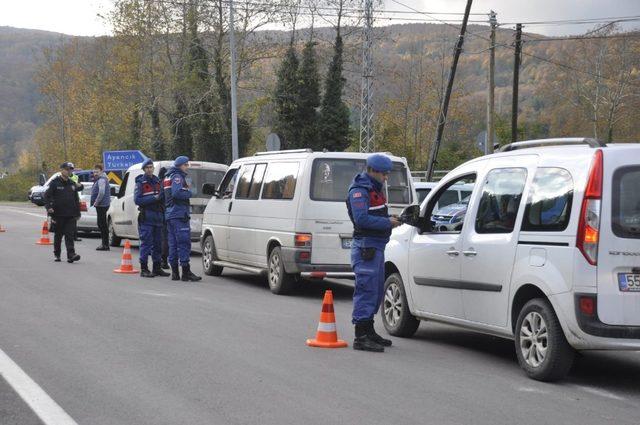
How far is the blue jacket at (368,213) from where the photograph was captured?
8.91 metres

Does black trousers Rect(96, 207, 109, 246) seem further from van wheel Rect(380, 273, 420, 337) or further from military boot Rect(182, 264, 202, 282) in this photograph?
van wheel Rect(380, 273, 420, 337)

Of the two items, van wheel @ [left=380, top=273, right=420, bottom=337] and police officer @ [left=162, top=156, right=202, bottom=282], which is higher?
police officer @ [left=162, top=156, right=202, bottom=282]

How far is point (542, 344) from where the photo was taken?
756 cm

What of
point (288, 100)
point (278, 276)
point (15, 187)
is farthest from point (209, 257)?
point (15, 187)

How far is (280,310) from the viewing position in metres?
12.0

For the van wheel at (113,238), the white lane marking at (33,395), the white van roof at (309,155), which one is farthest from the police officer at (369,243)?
the van wheel at (113,238)

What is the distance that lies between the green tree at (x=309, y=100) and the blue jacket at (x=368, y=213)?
48444mm

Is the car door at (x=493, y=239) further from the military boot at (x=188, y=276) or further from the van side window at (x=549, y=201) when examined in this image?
the military boot at (x=188, y=276)

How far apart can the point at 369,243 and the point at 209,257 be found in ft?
25.3

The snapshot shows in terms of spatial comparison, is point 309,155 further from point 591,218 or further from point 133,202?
point 133,202

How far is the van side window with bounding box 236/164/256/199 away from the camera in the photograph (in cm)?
1495

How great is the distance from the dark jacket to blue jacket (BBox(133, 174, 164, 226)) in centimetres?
294

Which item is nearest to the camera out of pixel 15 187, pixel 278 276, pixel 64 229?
pixel 278 276

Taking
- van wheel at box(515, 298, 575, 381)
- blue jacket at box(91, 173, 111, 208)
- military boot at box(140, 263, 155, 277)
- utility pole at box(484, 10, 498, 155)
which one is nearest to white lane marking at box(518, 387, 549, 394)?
van wheel at box(515, 298, 575, 381)
